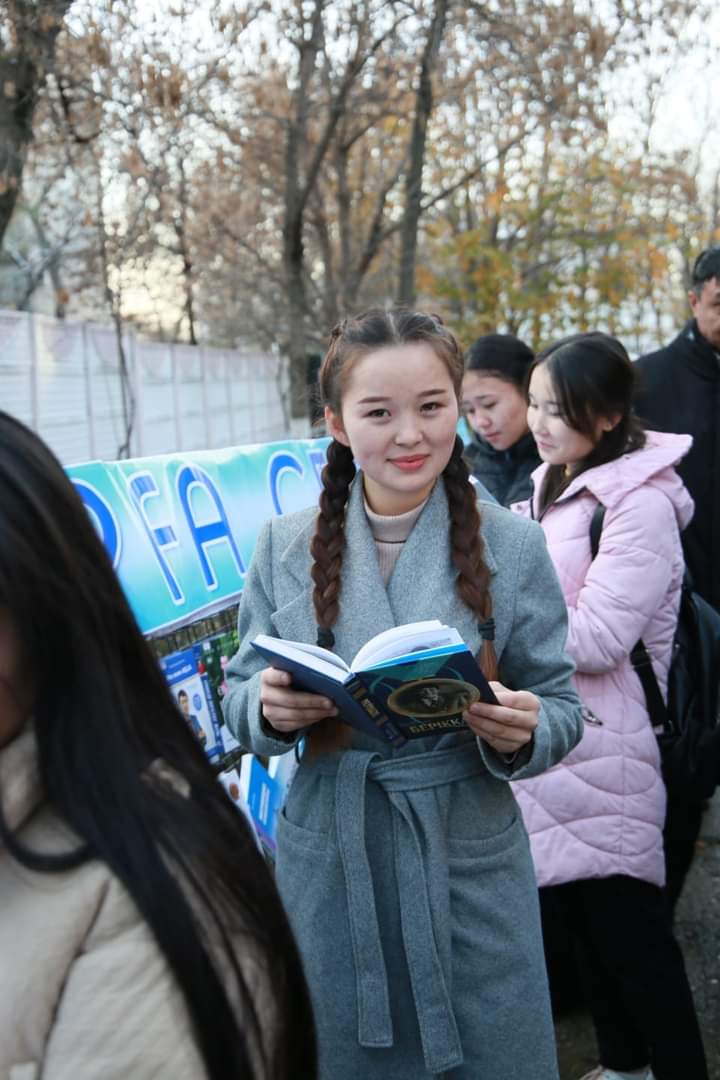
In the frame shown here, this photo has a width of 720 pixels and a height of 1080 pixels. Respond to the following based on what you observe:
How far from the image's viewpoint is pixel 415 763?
1991mm

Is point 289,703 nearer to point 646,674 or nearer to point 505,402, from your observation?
point 646,674

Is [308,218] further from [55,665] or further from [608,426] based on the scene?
[55,665]

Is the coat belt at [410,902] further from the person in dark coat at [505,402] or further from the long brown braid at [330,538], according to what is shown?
the person in dark coat at [505,402]

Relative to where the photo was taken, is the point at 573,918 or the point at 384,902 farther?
the point at 573,918

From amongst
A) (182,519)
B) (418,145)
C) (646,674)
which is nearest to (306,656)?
(182,519)

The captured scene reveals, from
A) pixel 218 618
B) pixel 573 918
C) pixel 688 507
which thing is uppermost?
pixel 688 507

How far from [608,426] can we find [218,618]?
1108 mm

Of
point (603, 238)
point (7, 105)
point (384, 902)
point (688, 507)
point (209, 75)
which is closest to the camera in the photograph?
point (384, 902)

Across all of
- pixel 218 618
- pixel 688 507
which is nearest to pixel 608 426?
pixel 688 507

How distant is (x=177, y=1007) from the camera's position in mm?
1081

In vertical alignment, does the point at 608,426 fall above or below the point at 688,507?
above

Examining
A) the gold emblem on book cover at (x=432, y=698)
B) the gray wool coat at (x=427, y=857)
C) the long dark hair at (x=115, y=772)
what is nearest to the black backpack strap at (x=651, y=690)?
the gray wool coat at (x=427, y=857)

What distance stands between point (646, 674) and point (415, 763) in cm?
108

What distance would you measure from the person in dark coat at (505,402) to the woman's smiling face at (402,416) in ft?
5.94
